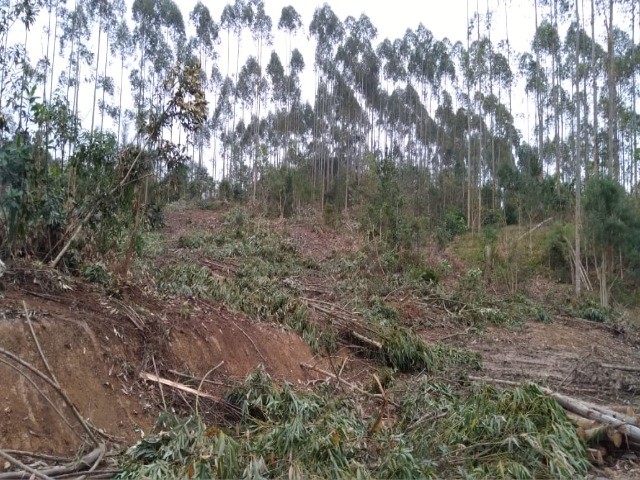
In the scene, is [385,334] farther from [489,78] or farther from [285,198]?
[489,78]

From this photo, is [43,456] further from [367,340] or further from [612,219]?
[612,219]

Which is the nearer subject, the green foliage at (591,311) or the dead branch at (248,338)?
the dead branch at (248,338)

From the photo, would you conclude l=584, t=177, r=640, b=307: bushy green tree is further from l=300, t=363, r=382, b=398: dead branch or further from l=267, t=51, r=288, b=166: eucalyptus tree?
l=267, t=51, r=288, b=166: eucalyptus tree

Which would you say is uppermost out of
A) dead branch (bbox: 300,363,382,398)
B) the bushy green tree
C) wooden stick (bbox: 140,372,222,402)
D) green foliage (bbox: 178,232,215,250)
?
the bushy green tree

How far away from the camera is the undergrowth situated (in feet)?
12.2

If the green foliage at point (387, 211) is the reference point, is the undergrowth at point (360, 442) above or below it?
below

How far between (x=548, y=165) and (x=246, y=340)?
3808 centimetres

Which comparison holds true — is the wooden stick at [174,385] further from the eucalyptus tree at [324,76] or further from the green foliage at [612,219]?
the eucalyptus tree at [324,76]

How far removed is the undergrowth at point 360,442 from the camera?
3.71m

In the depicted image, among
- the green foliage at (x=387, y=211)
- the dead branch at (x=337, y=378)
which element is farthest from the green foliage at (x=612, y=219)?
the dead branch at (x=337, y=378)

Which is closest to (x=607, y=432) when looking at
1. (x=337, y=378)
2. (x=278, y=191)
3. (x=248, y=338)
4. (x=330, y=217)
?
(x=337, y=378)

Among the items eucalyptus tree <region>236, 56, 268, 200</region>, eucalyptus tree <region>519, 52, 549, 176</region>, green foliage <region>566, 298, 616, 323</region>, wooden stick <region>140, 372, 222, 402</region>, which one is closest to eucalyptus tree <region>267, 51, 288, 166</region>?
eucalyptus tree <region>236, 56, 268, 200</region>

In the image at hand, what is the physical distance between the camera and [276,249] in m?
17.4

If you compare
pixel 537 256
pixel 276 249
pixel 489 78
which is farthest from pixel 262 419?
pixel 489 78
